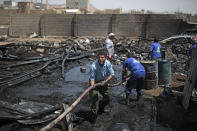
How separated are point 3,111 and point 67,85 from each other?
127 inches

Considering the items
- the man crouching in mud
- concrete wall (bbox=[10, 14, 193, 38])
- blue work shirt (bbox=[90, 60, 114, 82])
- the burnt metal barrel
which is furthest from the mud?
concrete wall (bbox=[10, 14, 193, 38])

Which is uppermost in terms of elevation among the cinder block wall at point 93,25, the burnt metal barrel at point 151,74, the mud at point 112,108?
the cinder block wall at point 93,25

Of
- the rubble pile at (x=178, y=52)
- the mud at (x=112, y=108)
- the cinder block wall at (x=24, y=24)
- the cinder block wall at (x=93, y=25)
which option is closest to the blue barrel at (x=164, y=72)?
the mud at (x=112, y=108)

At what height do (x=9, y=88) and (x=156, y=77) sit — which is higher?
(x=156, y=77)

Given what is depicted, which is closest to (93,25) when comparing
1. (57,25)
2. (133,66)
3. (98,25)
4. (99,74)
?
(98,25)

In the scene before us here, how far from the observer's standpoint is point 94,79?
15.2 ft

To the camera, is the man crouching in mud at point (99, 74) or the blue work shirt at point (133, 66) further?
the blue work shirt at point (133, 66)

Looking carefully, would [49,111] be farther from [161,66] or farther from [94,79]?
[161,66]

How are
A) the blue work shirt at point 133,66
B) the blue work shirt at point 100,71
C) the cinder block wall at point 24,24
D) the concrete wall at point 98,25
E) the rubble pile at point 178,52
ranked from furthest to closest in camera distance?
the cinder block wall at point 24,24 < the concrete wall at point 98,25 < the rubble pile at point 178,52 < the blue work shirt at point 133,66 < the blue work shirt at point 100,71

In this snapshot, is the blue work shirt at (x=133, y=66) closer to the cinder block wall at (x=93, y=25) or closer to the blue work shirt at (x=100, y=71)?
the blue work shirt at (x=100, y=71)

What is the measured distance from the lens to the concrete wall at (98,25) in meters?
19.7

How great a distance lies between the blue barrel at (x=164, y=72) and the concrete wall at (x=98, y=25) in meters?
13.4

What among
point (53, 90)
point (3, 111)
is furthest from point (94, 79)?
point (53, 90)

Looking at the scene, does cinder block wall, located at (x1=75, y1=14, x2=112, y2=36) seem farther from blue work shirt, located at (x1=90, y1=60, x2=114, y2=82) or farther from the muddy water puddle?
blue work shirt, located at (x1=90, y1=60, x2=114, y2=82)
